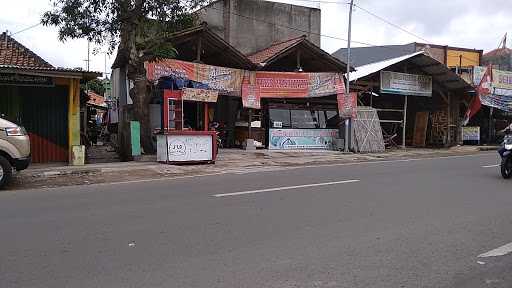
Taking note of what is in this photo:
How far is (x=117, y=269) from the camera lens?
17.0 feet

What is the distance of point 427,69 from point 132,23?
17.6 m

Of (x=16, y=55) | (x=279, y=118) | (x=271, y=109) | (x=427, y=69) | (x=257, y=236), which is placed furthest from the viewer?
(x=427, y=69)

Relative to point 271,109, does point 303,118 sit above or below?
below

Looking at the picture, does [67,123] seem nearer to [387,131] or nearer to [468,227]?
[468,227]

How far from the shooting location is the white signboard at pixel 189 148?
52.9 ft

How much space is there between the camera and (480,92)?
29.9m

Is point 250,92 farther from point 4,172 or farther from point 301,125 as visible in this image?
point 4,172

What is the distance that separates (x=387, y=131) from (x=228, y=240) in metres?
24.2

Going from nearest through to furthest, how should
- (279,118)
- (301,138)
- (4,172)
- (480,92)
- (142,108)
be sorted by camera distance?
(4,172)
(142,108)
(279,118)
(301,138)
(480,92)

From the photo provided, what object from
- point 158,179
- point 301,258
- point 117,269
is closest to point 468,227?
point 301,258

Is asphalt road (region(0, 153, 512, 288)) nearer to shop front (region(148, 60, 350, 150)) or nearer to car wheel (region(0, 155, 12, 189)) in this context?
car wheel (region(0, 155, 12, 189))

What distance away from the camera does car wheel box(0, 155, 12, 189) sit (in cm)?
1132

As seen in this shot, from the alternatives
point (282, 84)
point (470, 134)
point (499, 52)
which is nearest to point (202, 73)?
point (282, 84)

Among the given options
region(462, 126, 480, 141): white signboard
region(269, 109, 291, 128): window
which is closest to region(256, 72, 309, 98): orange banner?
region(269, 109, 291, 128): window
